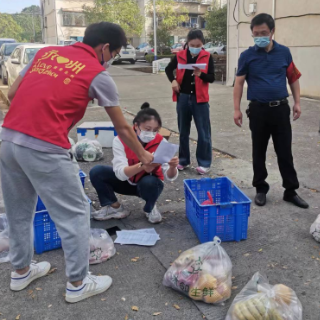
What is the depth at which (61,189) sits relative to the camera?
93.3 inches

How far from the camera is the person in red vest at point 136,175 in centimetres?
347

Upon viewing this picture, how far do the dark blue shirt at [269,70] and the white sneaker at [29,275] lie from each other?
251cm

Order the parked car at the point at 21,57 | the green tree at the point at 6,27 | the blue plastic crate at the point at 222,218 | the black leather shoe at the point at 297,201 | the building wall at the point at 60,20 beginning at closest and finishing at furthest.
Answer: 1. the blue plastic crate at the point at 222,218
2. the black leather shoe at the point at 297,201
3. the parked car at the point at 21,57
4. the building wall at the point at 60,20
5. the green tree at the point at 6,27

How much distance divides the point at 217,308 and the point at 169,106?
8.48 metres

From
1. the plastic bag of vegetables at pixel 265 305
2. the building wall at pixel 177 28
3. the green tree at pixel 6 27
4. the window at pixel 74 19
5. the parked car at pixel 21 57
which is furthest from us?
the green tree at pixel 6 27

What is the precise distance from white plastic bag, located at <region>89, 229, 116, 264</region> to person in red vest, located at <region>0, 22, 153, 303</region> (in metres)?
0.42

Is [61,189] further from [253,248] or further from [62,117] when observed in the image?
[253,248]

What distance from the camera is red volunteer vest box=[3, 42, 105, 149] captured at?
7.35ft

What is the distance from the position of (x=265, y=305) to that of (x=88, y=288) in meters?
1.14

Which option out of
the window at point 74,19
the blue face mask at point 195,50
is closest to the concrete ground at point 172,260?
the blue face mask at point 195,50

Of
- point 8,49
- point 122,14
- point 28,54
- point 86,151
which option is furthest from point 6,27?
point 86,151

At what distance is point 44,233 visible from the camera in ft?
10.5

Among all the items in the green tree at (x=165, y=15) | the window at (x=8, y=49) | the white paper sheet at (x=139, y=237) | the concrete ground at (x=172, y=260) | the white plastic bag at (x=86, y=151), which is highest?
the green tree at (x=165, y=15)

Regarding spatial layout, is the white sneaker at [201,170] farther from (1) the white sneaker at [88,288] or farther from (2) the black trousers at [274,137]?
(1) the white sneaker at [88,288]
